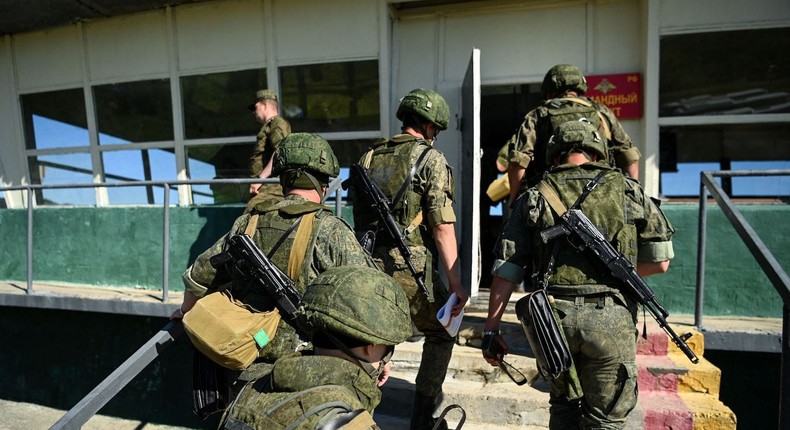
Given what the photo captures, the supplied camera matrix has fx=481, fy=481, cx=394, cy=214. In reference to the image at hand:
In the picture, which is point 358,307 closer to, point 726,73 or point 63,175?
point 726,73

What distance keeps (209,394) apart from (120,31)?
18.7 feet

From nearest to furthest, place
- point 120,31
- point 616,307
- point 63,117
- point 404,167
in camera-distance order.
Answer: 1. point 616,307
2. point 404,167
3. point 120,31
4. point 63,117

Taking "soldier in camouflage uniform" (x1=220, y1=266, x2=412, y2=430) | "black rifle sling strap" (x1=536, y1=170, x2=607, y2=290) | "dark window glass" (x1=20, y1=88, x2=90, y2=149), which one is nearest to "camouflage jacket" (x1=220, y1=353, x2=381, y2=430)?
"soldier in camouflage uniform" (x1=220, y1=266, x2=412, y2=430)

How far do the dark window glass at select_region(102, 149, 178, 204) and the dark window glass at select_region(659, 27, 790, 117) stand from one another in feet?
18.7

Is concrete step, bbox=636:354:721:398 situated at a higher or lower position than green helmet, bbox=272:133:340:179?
lower

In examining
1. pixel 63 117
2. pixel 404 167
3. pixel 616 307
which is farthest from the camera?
pixel 63 117

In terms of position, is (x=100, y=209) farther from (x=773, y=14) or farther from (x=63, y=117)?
(x=773, y=14)

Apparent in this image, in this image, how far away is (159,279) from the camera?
5.17m

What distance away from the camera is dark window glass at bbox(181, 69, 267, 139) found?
19.1ft

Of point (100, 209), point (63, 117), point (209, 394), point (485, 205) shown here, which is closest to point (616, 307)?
point (209, 394)

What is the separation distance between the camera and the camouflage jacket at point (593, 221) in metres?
2.18

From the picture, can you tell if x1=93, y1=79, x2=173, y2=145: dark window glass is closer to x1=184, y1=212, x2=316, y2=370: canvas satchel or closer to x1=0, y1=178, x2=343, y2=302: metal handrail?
x1=0, y1=178, x2=343, y2=302: metal handrail

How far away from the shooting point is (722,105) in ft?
15.1

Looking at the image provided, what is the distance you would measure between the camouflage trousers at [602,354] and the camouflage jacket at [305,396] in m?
1.08
